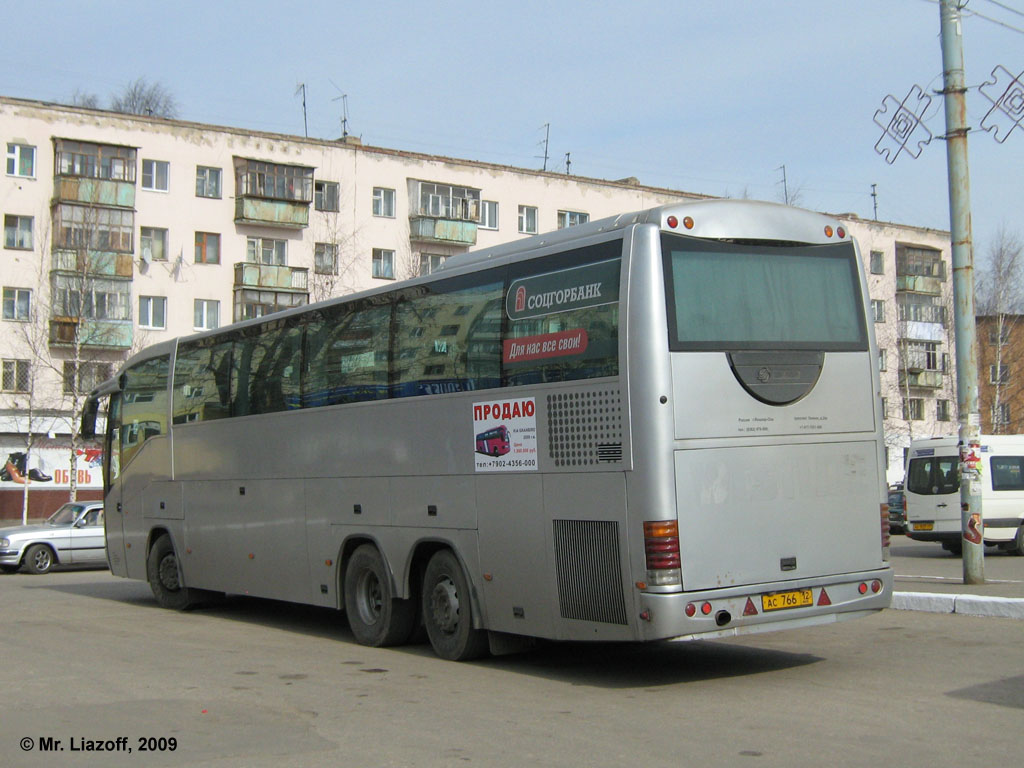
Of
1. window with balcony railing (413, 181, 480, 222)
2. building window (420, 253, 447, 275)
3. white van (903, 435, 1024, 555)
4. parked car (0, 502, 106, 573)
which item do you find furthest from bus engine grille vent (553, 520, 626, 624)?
window with balcony railing (413, 181, 480, 222)

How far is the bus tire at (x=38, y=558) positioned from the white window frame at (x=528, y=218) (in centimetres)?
3671

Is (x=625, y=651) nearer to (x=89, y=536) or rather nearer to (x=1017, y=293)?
(x=89, y=536)

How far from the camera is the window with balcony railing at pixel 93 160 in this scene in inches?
1816

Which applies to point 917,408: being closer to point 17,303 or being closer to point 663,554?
point 17,303

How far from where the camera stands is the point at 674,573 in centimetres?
909

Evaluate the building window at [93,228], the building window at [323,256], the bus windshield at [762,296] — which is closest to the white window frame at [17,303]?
the building window at [93,228]

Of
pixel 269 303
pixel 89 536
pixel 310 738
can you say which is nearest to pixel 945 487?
pixel 89 536

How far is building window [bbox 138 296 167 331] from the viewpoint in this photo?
48250 millimetres

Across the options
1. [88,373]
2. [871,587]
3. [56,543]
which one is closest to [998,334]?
[88,373]

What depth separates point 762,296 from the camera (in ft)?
32.2

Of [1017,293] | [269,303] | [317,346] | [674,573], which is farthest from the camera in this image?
A: [1017,293]

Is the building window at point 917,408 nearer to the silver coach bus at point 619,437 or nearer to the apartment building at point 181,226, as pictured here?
the apartment building at point 181,226

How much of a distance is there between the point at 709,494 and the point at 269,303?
42.5 m

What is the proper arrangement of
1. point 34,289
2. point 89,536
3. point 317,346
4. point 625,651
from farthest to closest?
point 34,289
point 89,536
point 317,346
point 625,651
